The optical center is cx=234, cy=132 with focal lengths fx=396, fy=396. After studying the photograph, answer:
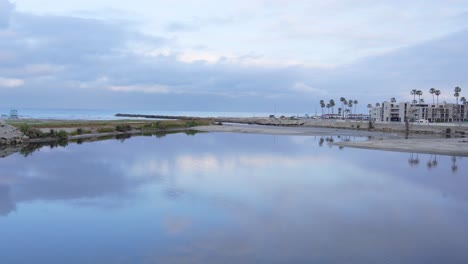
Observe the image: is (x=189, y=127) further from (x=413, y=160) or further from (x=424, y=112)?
(x=424, y=112)

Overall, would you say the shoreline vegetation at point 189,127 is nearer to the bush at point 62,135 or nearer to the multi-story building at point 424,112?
the bush at point 62,135

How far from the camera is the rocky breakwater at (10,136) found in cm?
4000

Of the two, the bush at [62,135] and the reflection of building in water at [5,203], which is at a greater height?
the bush at [62,135]

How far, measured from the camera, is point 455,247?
1187cm

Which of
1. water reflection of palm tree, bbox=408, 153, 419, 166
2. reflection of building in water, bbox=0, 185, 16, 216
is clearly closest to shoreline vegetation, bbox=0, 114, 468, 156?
water reflection of palm tree, bbox=408, 153, 419, 166

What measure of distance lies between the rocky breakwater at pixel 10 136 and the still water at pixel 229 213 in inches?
542

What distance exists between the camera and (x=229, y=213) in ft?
50.1

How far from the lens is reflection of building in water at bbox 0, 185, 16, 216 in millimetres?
15289

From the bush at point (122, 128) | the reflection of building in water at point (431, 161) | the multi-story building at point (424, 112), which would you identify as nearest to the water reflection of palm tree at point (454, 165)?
the reflection of building in water at point (431, 161)

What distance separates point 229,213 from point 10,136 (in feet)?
113

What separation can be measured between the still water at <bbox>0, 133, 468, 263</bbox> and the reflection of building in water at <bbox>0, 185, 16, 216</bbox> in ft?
0.14

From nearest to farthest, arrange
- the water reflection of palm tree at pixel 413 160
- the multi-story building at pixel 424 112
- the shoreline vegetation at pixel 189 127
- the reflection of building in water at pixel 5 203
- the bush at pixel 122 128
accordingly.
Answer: the reflection of building in water at pixel 5 203 < the water reflection of palm tree at pixel 413 160 < the shoreline vegetation at pixel 189 127 < the bush at pixel 122 128 < the multi-story building at pixel 424 112

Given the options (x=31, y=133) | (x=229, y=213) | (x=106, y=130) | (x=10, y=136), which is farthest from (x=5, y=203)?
(x=106, y=130)

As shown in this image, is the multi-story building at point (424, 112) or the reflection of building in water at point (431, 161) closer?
the reflection of building in water at point (431, 161)
